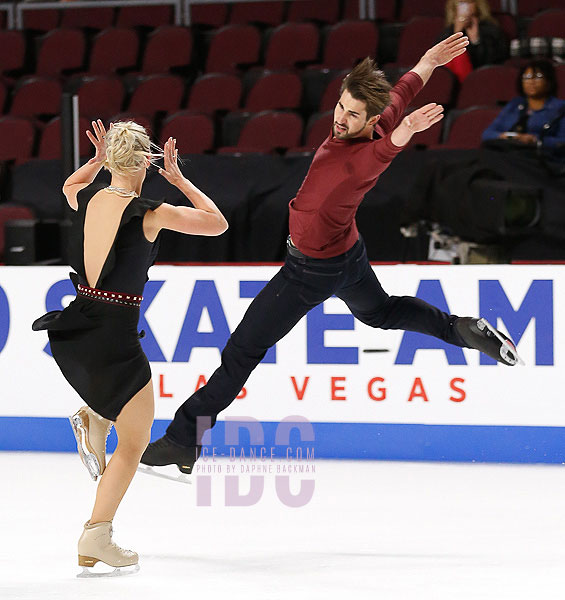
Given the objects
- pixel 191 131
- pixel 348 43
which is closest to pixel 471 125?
pixel 348 43

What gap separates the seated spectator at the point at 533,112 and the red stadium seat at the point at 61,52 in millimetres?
4214

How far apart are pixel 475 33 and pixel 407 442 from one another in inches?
129

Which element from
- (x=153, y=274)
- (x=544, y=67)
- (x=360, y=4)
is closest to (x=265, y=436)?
(x=153, y=274)

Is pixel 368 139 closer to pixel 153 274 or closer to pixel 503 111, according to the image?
pixel 153 274

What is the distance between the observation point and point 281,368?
5465 millimetres

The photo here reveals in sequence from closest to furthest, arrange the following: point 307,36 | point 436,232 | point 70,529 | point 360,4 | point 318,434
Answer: point 70,529, point 318,434, point 436,232, point 307,36, point 360,4

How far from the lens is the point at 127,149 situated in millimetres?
3223

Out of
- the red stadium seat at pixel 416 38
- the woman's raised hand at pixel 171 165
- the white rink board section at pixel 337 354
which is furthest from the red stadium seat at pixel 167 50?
the woman's raised hand at pixel 171 165

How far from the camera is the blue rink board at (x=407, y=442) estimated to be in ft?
17.3

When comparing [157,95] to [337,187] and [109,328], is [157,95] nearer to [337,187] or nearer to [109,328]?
[337,187]

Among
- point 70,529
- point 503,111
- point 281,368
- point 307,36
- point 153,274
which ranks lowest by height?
point 70,529

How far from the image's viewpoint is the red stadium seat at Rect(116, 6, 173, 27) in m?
10.2

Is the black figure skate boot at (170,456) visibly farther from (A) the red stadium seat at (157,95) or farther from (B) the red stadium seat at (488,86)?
(A) the red stadium seat at (157,95)

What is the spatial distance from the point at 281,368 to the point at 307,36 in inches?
152
